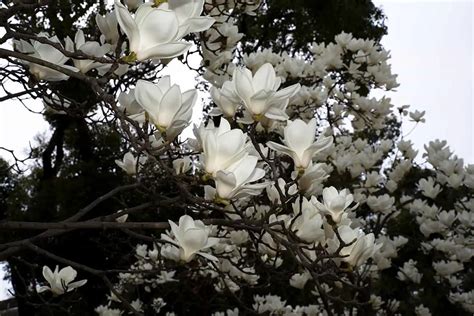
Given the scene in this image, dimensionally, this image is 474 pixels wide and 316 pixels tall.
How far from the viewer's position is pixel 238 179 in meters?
0.92

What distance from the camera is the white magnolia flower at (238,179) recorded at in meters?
0.90

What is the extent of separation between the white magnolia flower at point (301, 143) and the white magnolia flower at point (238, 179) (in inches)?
4.6

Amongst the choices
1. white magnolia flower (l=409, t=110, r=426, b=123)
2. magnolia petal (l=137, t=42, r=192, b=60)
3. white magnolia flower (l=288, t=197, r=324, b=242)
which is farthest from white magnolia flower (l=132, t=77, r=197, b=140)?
white magnolia flower (l=409, t=110, r=426, b=123)

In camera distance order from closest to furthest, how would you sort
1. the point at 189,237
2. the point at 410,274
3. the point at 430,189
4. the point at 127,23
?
the point at 127,23, the point at 189,237, the point at 430,189, the point at 410,274

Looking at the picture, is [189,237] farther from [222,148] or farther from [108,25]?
[108,25]

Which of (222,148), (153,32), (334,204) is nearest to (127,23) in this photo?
(153,32)

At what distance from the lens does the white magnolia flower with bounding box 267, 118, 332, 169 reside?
1041 millimetres

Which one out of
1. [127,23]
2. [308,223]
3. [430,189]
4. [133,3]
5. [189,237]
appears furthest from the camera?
[430,189]

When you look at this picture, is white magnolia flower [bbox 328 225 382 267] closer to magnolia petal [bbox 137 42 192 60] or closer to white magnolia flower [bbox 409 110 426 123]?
magnolia petal [bbox 137 42 192 60]

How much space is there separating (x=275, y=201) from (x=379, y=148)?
9.01 feet

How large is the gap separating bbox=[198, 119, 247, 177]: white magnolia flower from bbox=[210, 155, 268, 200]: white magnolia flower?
0.01 m

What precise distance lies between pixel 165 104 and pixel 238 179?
0.47 ft

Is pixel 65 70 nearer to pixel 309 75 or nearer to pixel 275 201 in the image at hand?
pixel 275 201

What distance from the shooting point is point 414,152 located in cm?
364
